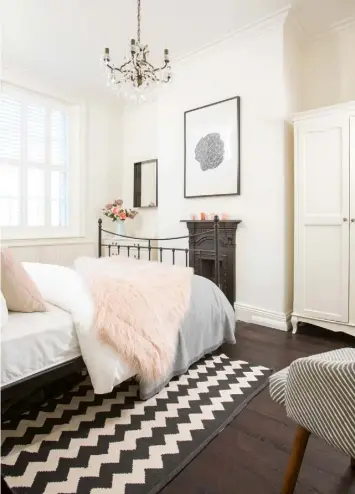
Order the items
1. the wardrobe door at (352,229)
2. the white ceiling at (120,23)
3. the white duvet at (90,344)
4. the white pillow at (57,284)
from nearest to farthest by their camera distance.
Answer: the white duvet at (90,344) < the white pillow at (57,284) < the wardrobe door at (352,229) < the white ceiling at (120,23)

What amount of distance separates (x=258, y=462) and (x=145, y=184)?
4058mm

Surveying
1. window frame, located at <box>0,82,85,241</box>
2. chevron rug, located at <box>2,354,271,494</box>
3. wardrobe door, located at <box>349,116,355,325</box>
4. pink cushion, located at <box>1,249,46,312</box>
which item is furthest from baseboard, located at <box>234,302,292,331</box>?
window frame, located at <box>0,82,85,241</box>

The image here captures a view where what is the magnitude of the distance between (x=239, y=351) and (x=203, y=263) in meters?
1.47

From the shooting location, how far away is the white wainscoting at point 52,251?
4.15 metres

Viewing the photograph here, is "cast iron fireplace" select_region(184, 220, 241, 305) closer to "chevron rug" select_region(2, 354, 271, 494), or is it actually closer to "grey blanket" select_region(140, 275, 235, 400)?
"grey blanket" select_region(140, 275, 235, 400)

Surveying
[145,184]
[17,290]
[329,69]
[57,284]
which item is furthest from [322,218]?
[145,184]

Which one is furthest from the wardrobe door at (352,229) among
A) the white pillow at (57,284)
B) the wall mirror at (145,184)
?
the wall mirror at (145,184)

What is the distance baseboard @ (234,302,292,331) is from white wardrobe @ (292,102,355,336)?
0.37 feet

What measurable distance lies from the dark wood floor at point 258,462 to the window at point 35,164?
141 inches

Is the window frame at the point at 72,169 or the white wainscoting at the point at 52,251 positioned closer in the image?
the white wainscoting at the point at 52,251

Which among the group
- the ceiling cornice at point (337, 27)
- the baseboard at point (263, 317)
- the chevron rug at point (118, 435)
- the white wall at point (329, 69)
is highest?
the ceiling cornice at point (337, 27)

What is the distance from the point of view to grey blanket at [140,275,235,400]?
6.91 feet

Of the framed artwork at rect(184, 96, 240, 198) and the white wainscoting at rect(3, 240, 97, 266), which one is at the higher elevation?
the framed artwork at rect(184, 96, 240, 198)

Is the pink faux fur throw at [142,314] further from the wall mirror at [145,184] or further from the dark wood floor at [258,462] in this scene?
the wall mirror at [145,184]
